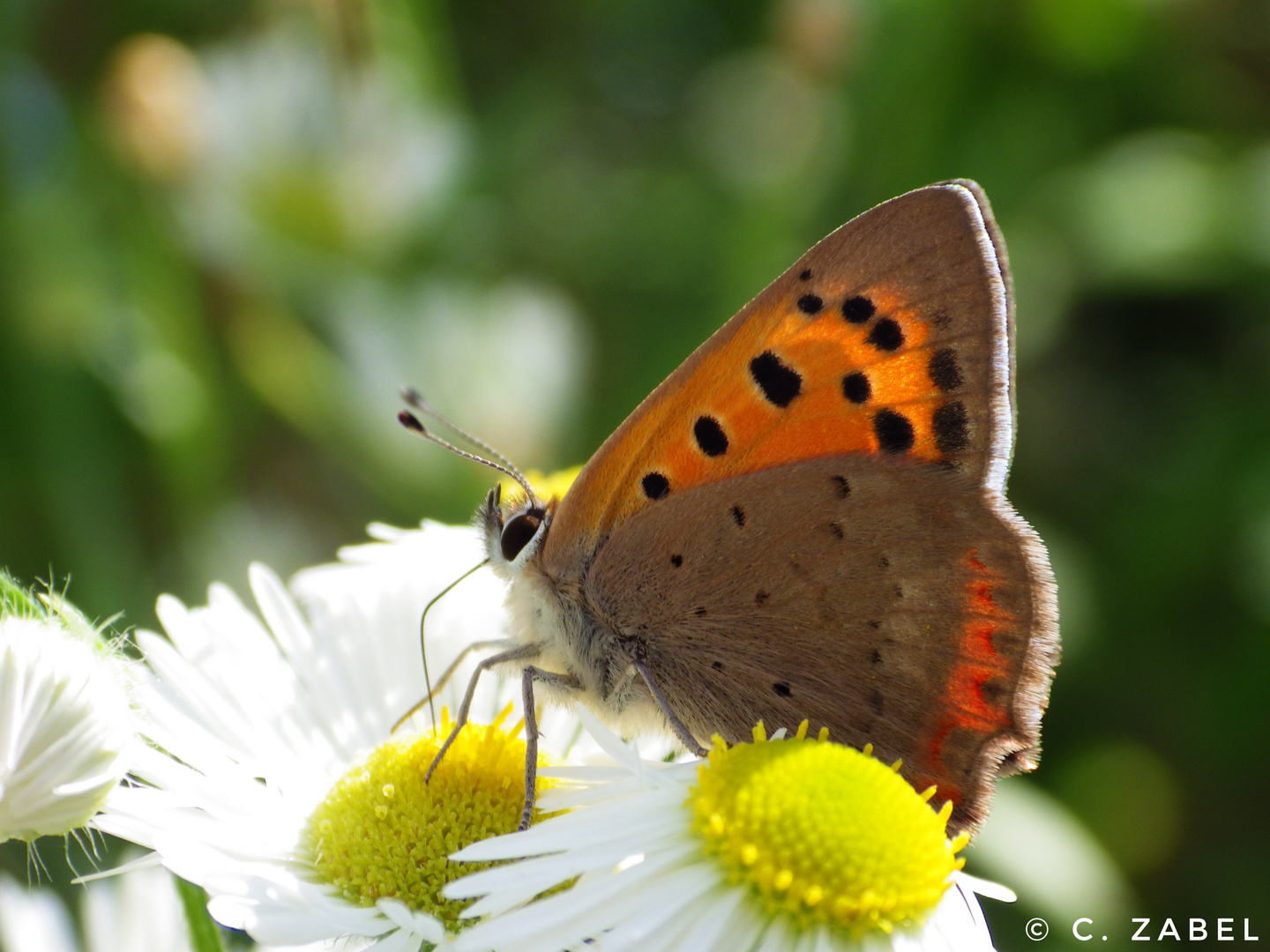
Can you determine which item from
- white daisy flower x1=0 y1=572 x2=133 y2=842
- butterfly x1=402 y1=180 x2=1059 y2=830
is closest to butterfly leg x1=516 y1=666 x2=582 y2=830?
butterfly x1=402 y1=180 x2=1059 y2=830

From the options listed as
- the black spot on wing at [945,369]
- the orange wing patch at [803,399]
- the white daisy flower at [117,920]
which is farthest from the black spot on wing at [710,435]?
the white daisy flower at [117,920]

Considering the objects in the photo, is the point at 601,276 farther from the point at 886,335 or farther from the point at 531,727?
the point at 531,727

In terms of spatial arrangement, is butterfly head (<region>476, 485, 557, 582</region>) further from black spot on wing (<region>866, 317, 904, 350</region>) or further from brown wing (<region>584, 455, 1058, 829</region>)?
black spot on wing (<region>866, 317, 904, 350</region>)

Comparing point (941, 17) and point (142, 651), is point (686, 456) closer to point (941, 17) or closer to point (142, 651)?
point (142, 651)

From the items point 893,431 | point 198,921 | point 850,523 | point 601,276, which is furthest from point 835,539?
point 601,276

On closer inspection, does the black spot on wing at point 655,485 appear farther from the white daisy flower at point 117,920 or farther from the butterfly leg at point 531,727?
the white daisy flower at point 117,920
